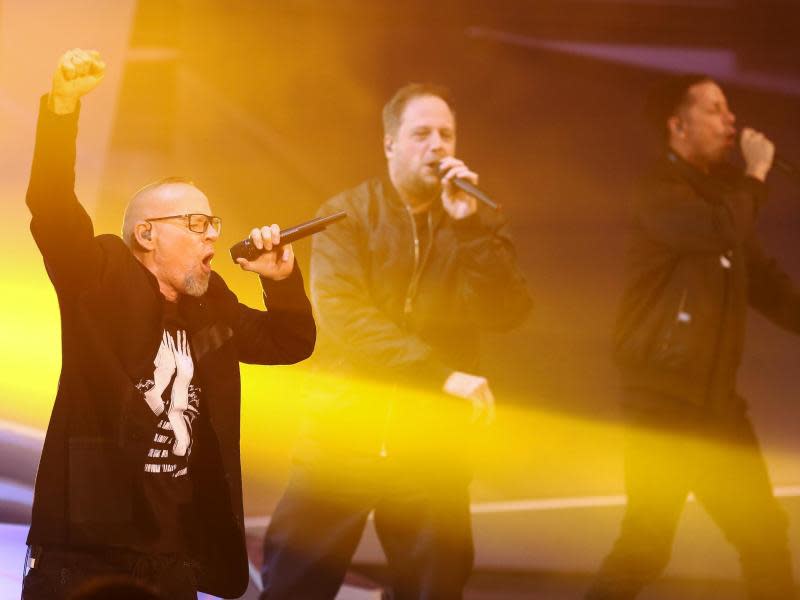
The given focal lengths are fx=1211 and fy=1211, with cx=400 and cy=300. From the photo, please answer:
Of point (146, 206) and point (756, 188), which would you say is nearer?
point (146, 206)

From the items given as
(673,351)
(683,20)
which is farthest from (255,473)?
(683,20)

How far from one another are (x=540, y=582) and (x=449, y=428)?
0.89 m

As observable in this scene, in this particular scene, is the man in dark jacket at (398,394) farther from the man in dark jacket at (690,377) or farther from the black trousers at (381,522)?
the man in dark jacket at (690,377)

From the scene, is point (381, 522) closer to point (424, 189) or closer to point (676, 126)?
point (424, 189)

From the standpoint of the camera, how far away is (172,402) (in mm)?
2268

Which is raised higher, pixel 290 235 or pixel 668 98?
pixel 668 98

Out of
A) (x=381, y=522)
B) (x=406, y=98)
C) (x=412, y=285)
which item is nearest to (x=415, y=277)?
(x=412, y=285)

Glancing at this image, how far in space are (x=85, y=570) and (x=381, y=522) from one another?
3.61 feet

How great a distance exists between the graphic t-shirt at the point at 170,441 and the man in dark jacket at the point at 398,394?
0.76 m

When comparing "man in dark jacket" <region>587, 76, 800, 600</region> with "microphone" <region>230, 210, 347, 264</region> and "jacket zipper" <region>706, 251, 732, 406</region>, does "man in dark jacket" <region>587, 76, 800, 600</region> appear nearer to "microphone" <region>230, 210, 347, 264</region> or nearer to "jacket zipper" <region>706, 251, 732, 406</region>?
"jacket zipper" <region>706, 251, 732, 406</region>

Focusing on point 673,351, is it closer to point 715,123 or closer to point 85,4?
point 715,123

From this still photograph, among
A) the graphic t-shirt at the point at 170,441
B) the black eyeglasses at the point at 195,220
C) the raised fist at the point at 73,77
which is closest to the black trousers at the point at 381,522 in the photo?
the graphic t-shirt at the point at 170,441

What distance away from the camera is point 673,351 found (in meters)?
3.18

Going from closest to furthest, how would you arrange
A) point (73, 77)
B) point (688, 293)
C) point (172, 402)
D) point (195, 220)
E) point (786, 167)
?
point (73, 77) → point (172, 402) → point (195, 220) → point (688, 293) → point (786, 167)
